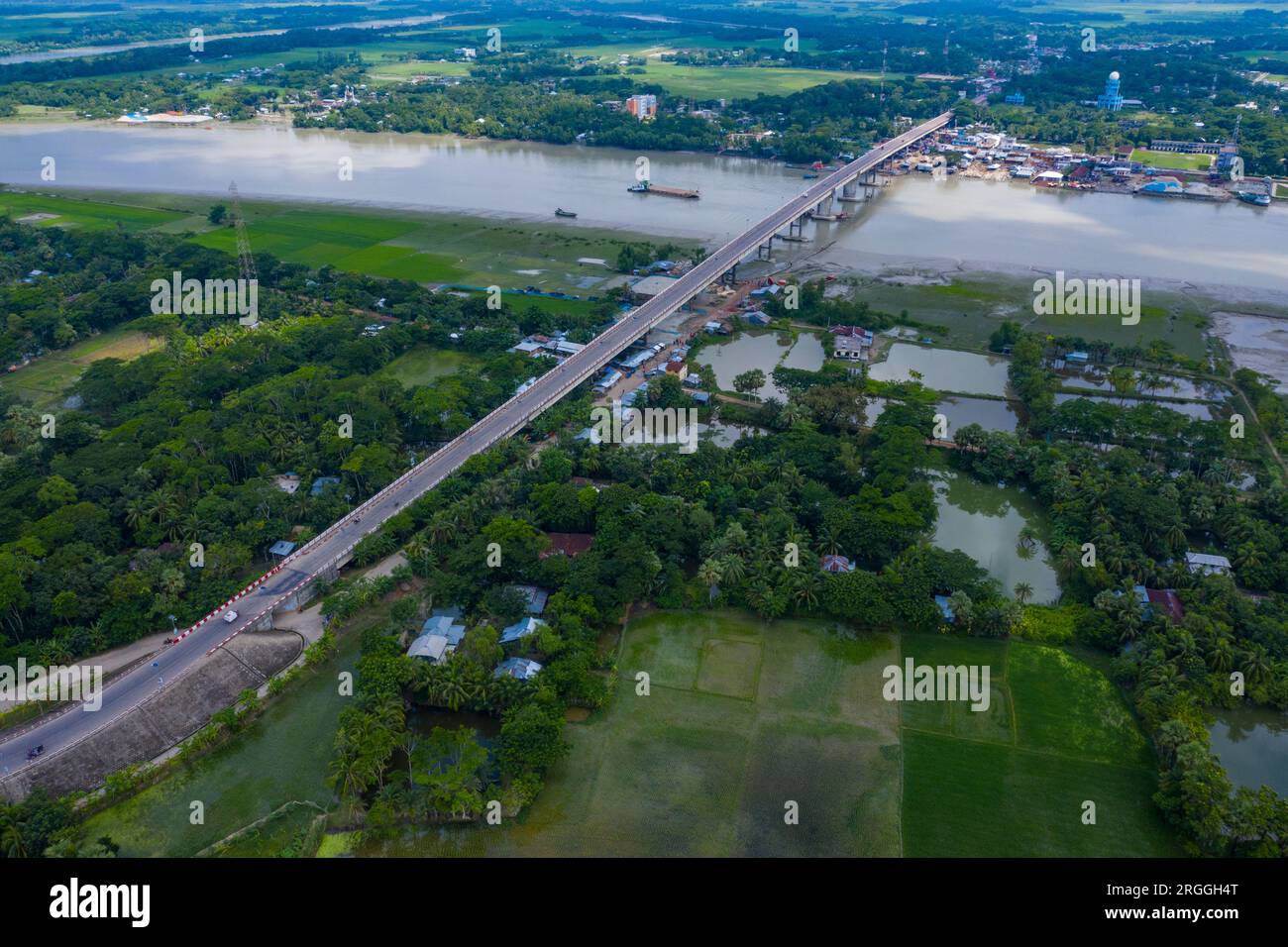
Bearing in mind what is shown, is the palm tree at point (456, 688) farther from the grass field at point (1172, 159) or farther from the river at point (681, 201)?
the grass field at point (1172, 159)

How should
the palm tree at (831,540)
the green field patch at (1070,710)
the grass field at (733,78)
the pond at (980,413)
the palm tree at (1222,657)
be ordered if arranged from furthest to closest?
the grass field at (733,78)
the pond at (980,413)
the palm tree at (831,540)
the palm tree at (1222,657)
the green field patch at (1070,710)

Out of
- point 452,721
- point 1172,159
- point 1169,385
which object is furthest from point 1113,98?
point 452,721

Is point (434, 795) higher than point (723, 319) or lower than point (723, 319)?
lower

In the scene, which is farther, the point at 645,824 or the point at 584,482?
the point at 584,482

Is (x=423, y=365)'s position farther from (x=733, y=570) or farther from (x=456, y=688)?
(x=456, y=688)

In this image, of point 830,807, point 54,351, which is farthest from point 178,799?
point 54,351

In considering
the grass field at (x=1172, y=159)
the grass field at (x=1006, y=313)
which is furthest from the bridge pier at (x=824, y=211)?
the grass field at (x=1172, y=159)

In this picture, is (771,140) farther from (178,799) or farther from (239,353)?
(178,799)
